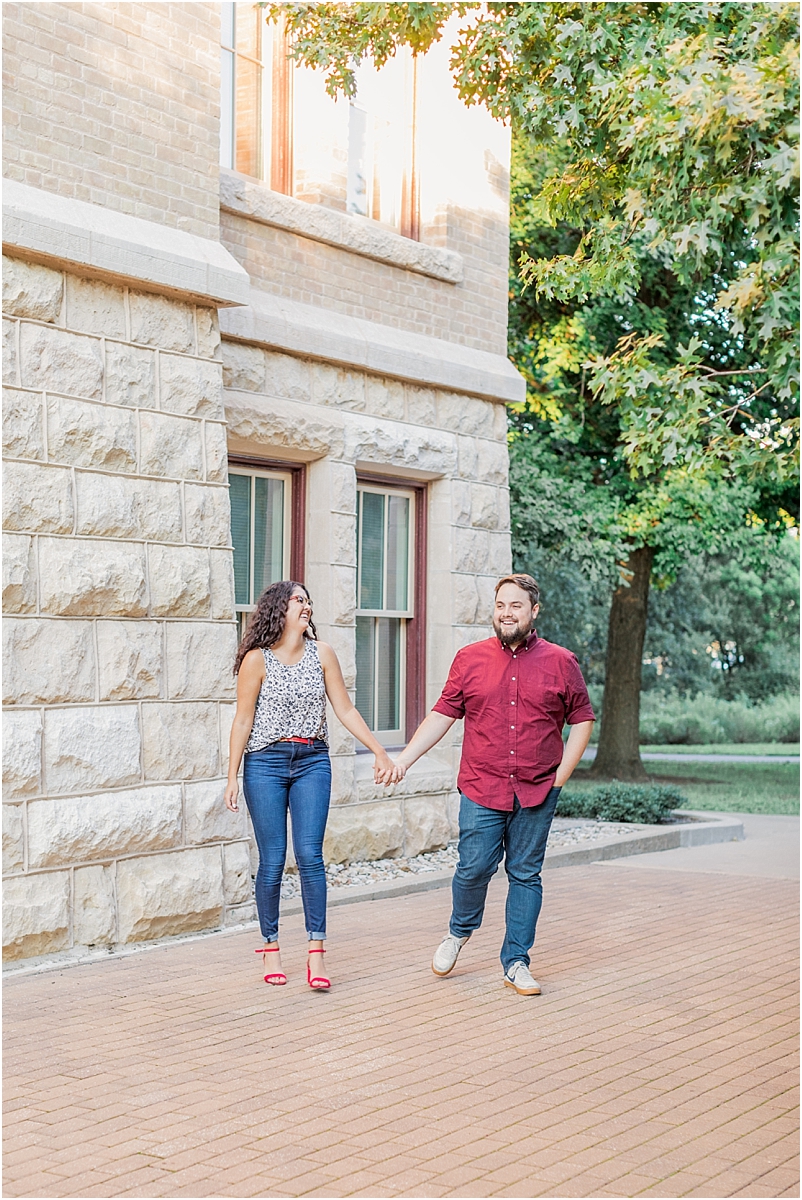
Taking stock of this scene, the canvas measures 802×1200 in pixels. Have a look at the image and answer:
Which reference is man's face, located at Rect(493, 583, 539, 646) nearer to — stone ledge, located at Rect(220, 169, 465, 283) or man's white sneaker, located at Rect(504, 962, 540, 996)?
man's white sneaker, located at Rect(504, 962, 540, 996)

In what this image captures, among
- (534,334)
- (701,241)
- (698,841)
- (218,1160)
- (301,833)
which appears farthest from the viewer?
(534,334)

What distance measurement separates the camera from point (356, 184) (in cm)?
1141

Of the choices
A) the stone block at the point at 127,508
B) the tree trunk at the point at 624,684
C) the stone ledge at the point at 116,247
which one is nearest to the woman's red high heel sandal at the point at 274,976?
the stone block at the point at 127,508

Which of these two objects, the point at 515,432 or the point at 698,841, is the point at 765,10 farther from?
the point at 515,432

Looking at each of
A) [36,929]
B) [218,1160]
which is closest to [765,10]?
[218,1160]

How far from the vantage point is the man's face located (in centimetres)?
693

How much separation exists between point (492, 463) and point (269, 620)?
5.37 meters

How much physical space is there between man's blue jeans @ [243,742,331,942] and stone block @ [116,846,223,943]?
1049 mm

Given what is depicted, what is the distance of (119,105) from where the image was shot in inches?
327

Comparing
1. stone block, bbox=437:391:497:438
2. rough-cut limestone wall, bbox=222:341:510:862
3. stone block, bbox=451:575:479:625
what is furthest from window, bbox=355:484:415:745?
stone block, bbox=437:391:497:438

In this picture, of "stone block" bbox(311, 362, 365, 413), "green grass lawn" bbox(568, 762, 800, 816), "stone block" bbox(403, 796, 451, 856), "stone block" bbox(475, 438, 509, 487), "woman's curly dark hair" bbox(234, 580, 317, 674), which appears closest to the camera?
"woman's curly dark hair" bbox(234, 580, 317, 674)

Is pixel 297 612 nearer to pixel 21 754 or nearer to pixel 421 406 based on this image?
pixel 21 754

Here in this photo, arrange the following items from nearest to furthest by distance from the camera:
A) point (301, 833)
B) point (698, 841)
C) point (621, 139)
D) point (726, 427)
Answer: point (621, 139), point (726, 427), point (301, 833), point (698, 841)

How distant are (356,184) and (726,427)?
6641 millimetres
